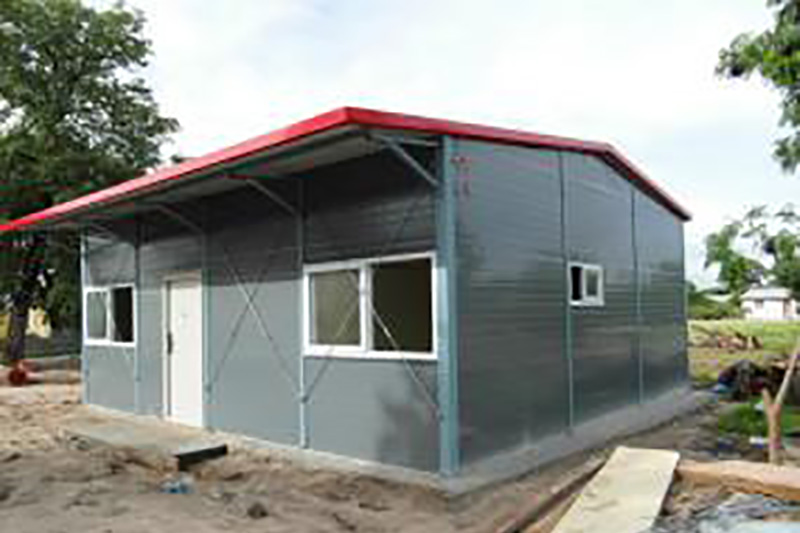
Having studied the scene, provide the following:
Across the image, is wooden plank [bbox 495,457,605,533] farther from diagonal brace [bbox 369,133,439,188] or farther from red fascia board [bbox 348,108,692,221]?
red fascia board [bbox 348,108,692,221]

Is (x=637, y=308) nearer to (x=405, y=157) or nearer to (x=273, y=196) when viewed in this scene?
(x=405, y=157)

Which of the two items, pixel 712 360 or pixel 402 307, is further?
pixel 712 360

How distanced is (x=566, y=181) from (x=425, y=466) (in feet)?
12.3

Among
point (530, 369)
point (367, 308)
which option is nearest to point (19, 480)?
point (367, 308)

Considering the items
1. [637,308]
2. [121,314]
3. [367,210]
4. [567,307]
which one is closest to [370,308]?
[367,210]

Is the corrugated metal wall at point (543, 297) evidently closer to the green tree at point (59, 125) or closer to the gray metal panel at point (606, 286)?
the gray metal panel at point (606, 286)

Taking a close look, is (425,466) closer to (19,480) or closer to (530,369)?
(530,369)

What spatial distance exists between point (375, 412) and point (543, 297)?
2.20 metres

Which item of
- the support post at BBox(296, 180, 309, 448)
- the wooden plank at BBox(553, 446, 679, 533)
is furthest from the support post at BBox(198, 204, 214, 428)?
the wooden plank at BBox(553, 446, 679, 533)

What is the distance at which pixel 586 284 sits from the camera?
763cm

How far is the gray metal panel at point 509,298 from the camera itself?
18.5ft

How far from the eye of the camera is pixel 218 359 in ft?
26.1

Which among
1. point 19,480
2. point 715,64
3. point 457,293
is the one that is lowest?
point 19,480

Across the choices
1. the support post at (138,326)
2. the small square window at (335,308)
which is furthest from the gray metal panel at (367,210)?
the support post at (138,326)
